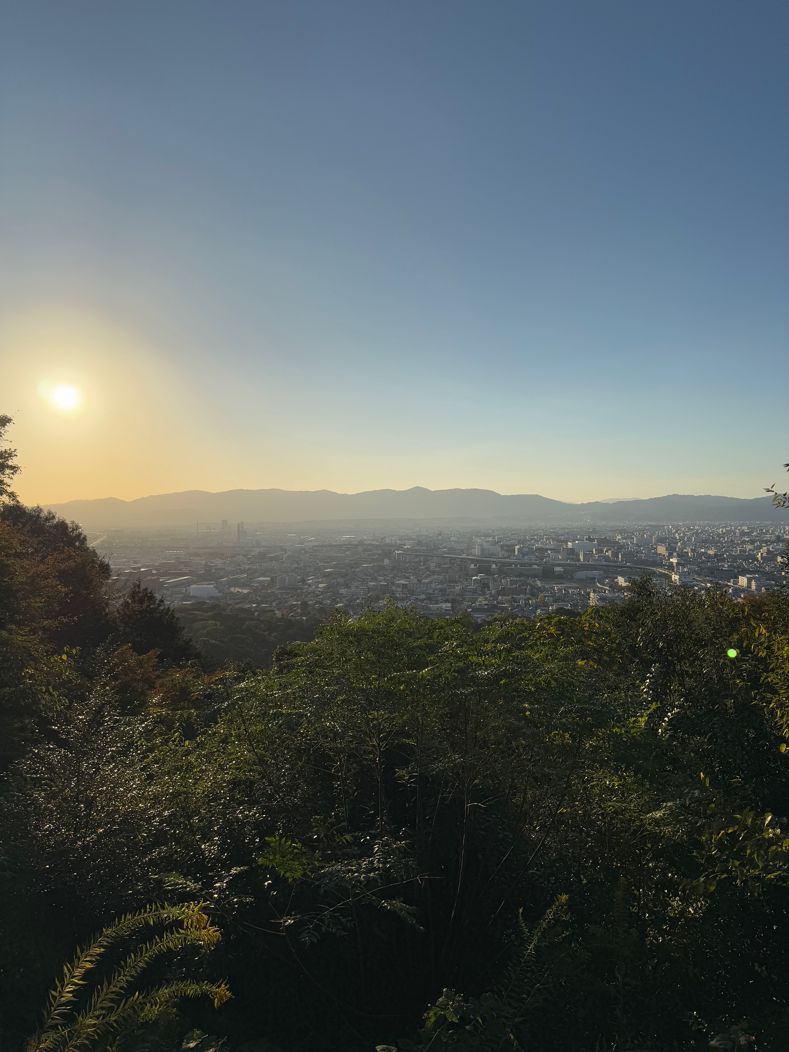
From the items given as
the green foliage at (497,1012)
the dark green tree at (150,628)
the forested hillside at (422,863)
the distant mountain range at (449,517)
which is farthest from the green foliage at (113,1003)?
the distant mountain range at (449,517)

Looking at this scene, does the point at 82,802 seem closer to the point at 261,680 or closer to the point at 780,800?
the point at 261,680

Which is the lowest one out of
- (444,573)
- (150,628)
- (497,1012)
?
(444,573)

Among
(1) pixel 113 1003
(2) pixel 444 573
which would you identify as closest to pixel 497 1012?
(1) pixel 113 1003

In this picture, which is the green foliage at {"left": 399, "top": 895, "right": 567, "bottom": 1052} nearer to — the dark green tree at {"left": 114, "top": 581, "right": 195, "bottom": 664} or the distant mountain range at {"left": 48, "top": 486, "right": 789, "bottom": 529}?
the dark green tree at {"left": 114, "top": 581, "right": 195, "bottom": 664}

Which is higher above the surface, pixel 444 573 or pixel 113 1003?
pixel 113 1003

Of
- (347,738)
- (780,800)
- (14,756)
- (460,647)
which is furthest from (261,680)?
(780,800)

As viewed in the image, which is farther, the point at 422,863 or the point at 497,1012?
the point at 422,863

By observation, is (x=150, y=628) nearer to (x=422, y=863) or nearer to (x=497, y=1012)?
(x=422, y=863)
